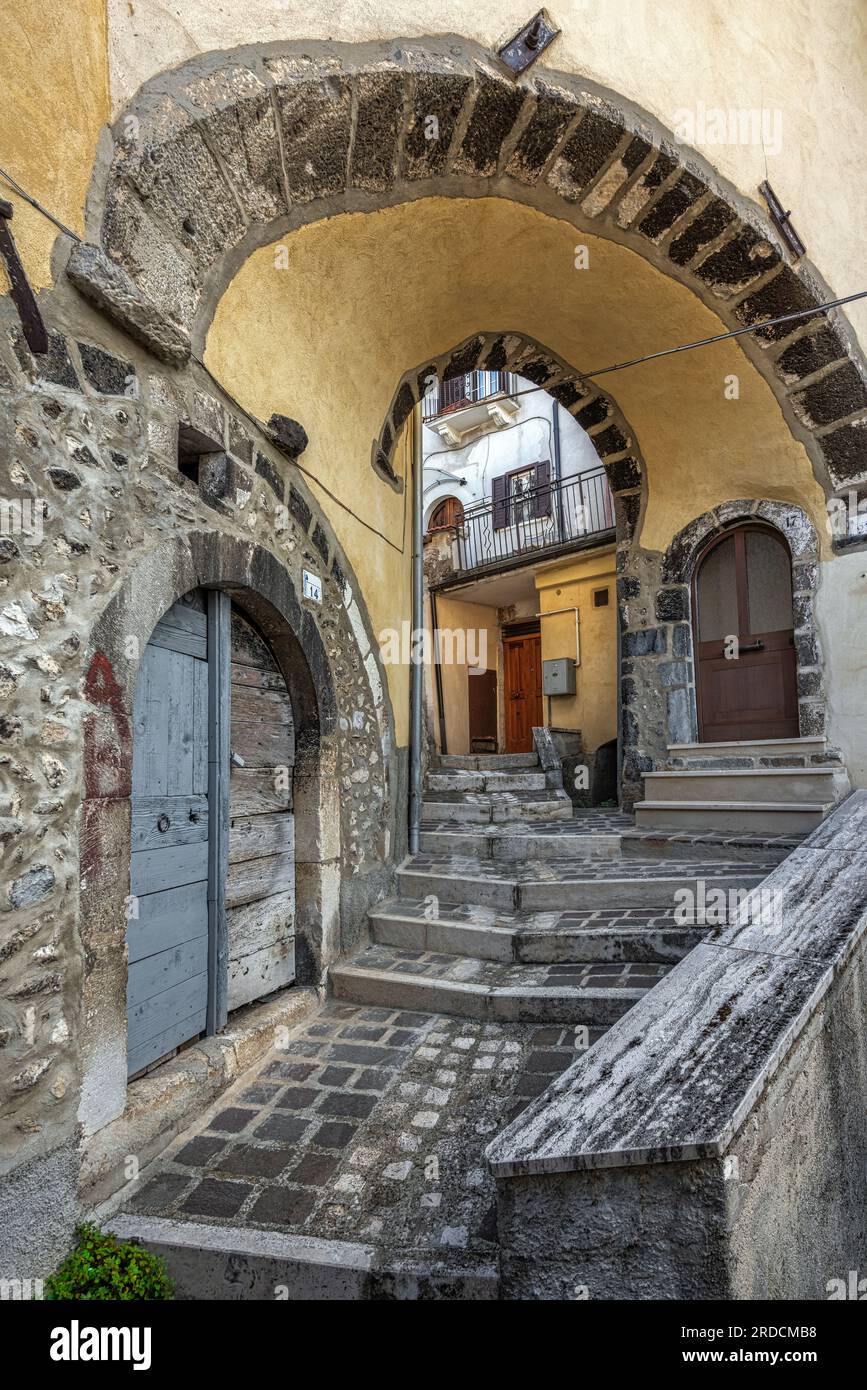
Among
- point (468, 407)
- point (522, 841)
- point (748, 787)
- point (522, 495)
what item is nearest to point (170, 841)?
point (522, 841)

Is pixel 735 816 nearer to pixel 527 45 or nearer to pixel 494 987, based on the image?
pixel 494 987

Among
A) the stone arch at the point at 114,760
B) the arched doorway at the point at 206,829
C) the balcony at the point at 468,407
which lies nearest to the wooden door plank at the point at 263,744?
the arched doorway at the point at 206,829

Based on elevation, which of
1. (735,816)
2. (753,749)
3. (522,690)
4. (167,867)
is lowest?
(735,816)

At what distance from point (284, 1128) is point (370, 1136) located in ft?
0.98

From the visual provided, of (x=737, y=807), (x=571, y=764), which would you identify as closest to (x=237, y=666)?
(x=737, y=807)

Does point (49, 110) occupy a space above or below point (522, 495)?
below

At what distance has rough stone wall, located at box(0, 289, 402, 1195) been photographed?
1.89 metres

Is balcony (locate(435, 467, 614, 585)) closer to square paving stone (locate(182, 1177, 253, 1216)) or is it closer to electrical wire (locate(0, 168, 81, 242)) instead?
electrical wire (locate(0, 168, 81, 242))

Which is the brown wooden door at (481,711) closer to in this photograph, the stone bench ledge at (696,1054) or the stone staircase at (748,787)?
the stone staircase at (748,787)

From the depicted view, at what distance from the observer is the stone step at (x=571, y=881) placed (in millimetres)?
3842

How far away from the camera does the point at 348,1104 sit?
2582 millimetres

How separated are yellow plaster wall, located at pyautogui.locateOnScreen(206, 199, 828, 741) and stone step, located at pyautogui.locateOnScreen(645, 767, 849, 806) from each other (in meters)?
1.86

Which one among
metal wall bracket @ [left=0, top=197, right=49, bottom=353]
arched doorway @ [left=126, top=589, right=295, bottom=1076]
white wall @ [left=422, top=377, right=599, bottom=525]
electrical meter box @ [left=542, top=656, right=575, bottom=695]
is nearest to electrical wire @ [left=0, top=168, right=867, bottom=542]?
metal wall bracket @ [left=0, top=197, right=49, bottom=353]
